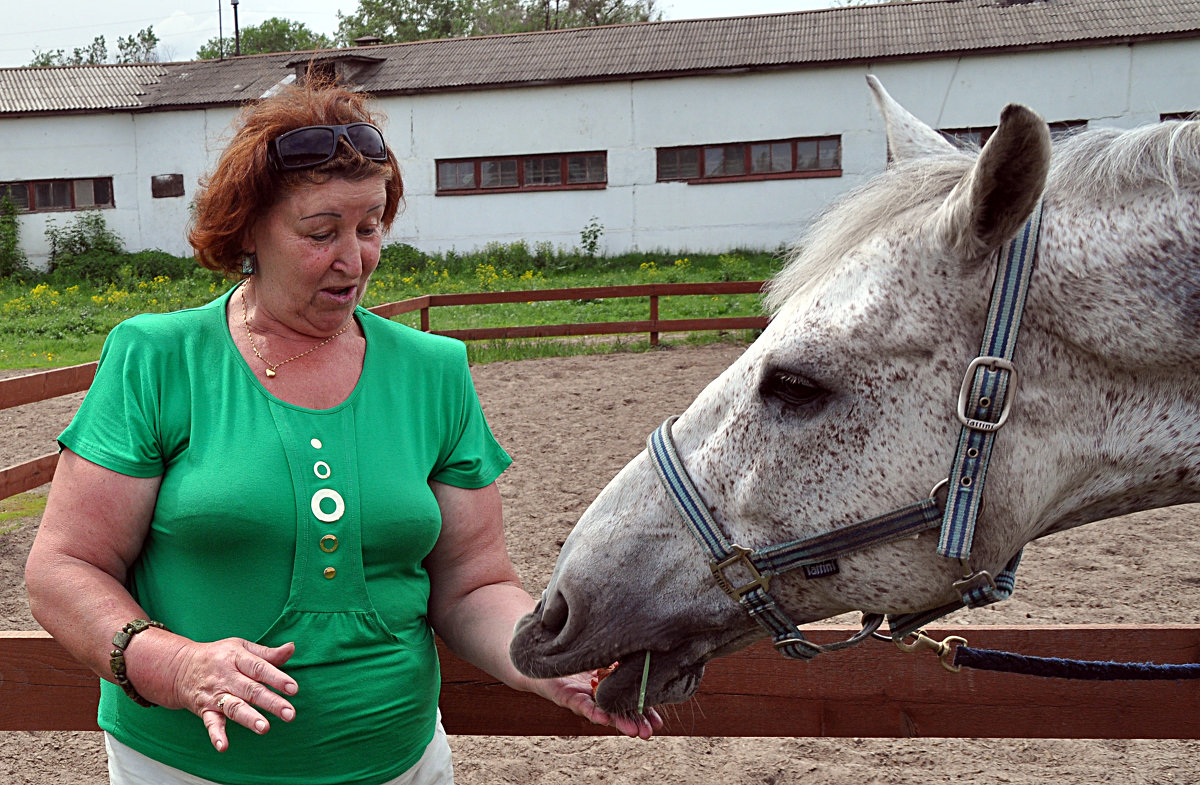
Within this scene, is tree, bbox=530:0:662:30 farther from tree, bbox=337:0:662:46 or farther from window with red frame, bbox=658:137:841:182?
window with red frame, bbox=658:137:841:182

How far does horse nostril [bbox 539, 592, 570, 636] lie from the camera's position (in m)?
1.63

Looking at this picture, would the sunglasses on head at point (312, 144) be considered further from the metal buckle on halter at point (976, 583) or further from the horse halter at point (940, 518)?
the metal buckle on halter at point (976, 583)

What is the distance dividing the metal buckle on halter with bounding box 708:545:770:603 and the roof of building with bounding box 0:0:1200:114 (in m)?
19.6

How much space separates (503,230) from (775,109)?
622 cm

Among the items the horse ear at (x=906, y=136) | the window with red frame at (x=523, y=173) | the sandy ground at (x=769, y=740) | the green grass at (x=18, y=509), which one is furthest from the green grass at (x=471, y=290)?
the horse ear at (x=906, y=136)

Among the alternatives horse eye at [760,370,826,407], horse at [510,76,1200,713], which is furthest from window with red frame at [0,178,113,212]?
horse eye at [760,370,826,407]

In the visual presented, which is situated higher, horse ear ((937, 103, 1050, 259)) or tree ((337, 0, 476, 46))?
tree ((337, 0, 476, 46))

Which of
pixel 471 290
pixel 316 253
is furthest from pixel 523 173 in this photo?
pixel 316 253

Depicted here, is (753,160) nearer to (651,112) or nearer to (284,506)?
(651,112)

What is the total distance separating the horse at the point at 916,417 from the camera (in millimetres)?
1343

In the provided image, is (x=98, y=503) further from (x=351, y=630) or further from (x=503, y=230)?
(x=503, y=230)

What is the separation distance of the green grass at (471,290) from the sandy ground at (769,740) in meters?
4.74

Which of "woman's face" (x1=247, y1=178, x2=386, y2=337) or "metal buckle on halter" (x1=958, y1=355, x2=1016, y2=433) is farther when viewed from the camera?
"woman's face" (x1=247, y1=178, x2=386, y2=337)

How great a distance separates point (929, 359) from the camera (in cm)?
142
